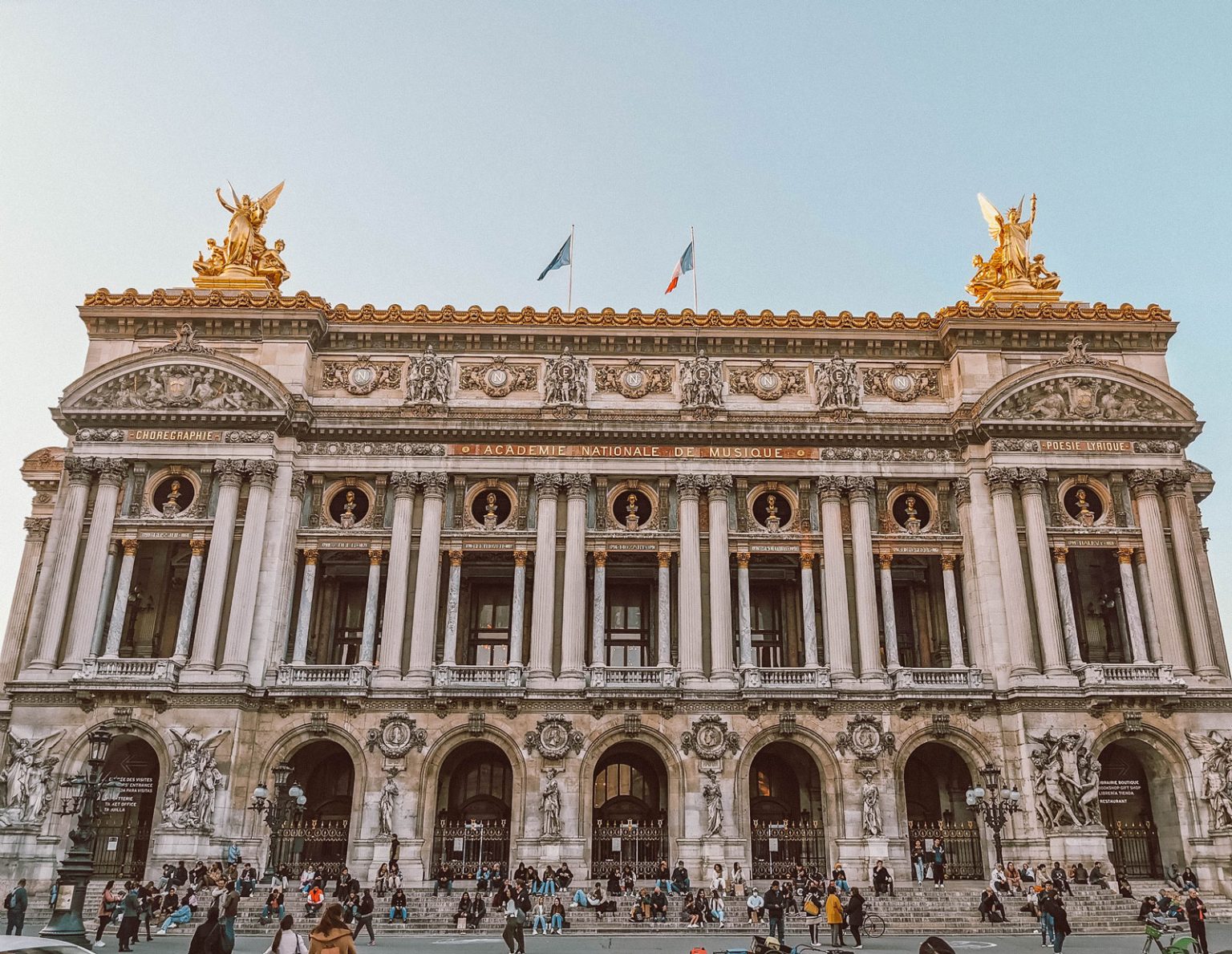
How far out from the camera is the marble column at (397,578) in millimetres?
41906

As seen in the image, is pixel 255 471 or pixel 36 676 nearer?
Result: pixel 36 676

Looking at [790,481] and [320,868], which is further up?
[790,481]

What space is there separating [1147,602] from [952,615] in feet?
25.0

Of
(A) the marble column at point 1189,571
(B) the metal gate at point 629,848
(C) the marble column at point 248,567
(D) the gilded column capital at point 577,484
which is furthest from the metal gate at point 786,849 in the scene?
(C) the marble column at point 248,567

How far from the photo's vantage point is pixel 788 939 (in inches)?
1206

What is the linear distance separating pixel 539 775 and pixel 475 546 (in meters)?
9.69

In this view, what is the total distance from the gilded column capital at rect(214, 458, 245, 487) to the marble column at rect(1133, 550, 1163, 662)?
36590 millimetres

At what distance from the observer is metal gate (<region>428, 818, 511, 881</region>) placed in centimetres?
3997

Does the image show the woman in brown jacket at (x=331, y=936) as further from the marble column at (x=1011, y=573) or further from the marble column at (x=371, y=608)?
the marble column at (x=1011, y=573)

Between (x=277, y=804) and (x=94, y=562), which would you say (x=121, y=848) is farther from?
(x=94, y=562)

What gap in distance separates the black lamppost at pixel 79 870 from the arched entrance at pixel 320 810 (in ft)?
37.6

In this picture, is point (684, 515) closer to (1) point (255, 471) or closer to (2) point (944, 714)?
(2) point (944, 714)

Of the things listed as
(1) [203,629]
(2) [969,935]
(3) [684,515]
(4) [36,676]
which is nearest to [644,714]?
(3) [684,515]

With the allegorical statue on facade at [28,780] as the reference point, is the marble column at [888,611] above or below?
above
